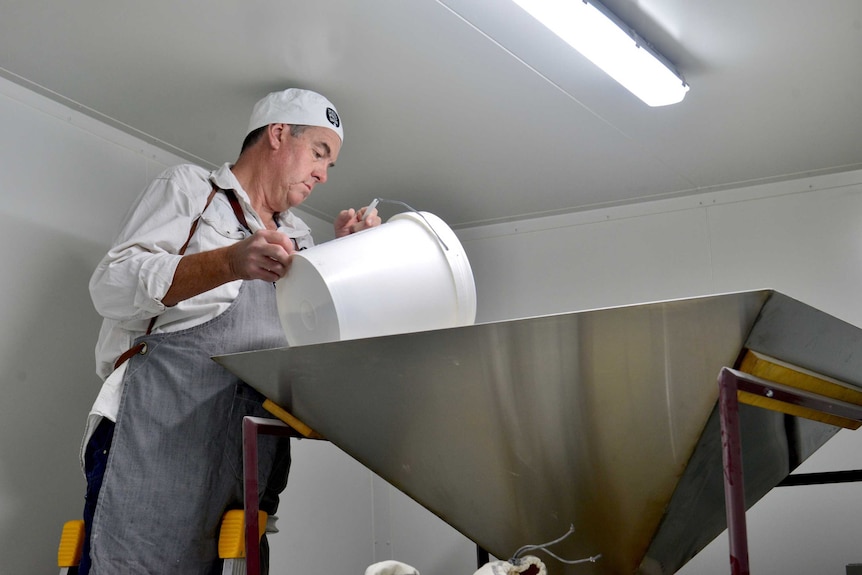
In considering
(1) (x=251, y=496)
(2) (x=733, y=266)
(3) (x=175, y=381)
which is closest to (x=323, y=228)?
(2) (x=733, y=266)

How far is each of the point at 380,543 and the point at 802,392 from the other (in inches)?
88.2

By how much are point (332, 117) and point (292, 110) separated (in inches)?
4.8

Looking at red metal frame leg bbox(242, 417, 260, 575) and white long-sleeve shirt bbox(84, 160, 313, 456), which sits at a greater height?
white long-sleeve shirt bbox(84, 160, 313, 456)

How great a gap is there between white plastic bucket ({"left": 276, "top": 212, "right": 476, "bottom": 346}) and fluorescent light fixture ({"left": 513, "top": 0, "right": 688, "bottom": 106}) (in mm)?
597

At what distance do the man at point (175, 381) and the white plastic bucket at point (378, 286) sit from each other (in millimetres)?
70

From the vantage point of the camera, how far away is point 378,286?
1.36m

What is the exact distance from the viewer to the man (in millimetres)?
1489

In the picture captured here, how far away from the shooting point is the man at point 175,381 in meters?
1.49

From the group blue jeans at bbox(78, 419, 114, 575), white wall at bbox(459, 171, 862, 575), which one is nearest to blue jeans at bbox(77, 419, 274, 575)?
blue jeans at bbox(78, 419, 114, 575)

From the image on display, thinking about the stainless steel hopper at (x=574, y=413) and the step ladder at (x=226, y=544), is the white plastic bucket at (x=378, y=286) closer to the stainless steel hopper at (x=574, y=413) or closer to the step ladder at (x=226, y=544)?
the stainless steel hopper at (x=574, y=413)

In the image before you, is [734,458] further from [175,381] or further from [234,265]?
[175,381]

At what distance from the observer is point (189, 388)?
5.18ft

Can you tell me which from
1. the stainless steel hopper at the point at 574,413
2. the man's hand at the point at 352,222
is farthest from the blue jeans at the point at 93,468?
the man's hand at the point at 352,222

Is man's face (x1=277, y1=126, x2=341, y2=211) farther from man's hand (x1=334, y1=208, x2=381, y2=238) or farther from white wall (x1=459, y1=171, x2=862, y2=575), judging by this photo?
white wall (x1=459, y1=171, x2=862, y2=575)
